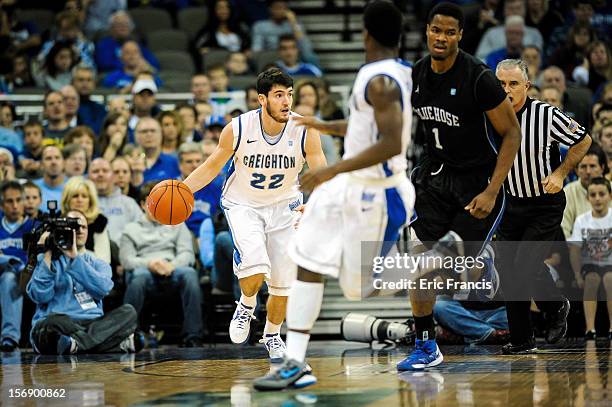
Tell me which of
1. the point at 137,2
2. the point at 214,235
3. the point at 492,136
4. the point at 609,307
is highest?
the point at 137,2

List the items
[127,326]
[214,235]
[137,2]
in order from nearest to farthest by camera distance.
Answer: [127,326]
[214,235]
[137,2]

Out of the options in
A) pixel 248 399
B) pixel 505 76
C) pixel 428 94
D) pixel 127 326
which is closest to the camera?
pixel 248 399

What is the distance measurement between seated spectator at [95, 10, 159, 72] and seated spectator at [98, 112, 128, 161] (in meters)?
2.41

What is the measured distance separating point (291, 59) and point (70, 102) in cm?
284

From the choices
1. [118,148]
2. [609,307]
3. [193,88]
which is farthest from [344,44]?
[609,307]

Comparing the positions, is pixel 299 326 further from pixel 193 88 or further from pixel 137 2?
pixel 137 2

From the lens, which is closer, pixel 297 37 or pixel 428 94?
pixel 428 94

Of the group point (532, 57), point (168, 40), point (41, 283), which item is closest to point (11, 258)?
point (41, 283)

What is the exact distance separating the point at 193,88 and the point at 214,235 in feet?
9.68

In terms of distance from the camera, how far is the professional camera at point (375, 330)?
987 cm

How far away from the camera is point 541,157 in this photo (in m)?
8.57

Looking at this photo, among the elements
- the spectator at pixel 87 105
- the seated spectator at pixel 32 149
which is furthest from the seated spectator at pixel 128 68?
the seated spectator at pixel 32 149

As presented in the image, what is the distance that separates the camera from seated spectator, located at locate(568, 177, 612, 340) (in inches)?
406

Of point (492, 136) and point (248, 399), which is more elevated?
point (492, 136)
